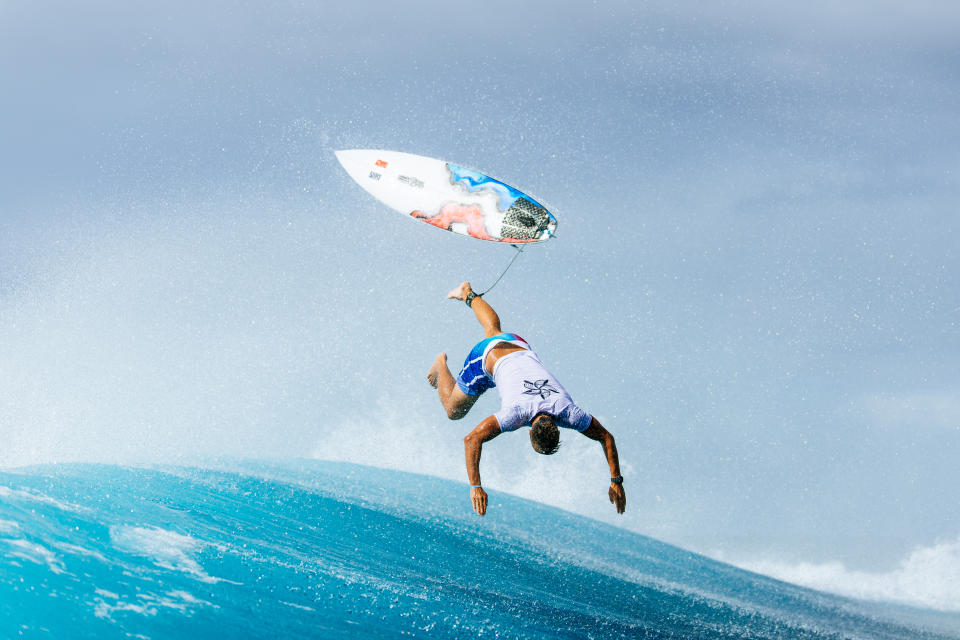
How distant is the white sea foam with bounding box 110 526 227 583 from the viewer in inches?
514

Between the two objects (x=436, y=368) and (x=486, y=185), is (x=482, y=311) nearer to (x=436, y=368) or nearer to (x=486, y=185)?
(x=436, y=368)

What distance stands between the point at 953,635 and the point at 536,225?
168 feet

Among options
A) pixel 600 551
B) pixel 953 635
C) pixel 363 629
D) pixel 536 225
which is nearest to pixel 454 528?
pixel 600 551

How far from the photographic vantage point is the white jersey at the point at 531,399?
8266 mm

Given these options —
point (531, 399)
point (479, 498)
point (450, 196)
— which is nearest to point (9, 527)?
point (450, 196)

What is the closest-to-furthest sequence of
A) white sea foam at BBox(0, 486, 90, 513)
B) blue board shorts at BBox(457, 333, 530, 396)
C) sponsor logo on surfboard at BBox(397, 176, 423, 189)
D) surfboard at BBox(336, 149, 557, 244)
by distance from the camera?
1. blue board shorts at BBox(457, 333, 530, 396)
2. surfboard at BBox(336, 149, 557, 244)
3. sponsor logo on surfboard at BBox(397, 176, 423, 189)
4. white sea foam at BBox(0, 486, 90, 513)

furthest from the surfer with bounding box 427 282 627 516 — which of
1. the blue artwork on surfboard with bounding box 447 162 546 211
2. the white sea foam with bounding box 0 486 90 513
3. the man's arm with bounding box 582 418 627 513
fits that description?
the white sea foam with bounding box 0 486 90 513

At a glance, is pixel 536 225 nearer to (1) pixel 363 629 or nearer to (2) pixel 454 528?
(1) pixel 363 629

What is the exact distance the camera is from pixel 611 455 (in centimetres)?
864

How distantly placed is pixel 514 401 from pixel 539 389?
35cm

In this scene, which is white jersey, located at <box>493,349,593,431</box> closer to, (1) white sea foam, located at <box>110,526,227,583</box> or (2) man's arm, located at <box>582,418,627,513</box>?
(2) man's arm, located at <box>582,418,627,513</box>

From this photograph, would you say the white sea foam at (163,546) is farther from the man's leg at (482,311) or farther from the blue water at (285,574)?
the man's leg at (482,311)

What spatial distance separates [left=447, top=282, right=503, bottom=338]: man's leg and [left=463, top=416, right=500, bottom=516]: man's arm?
7.38 feet

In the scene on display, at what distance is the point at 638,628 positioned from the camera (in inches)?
751
